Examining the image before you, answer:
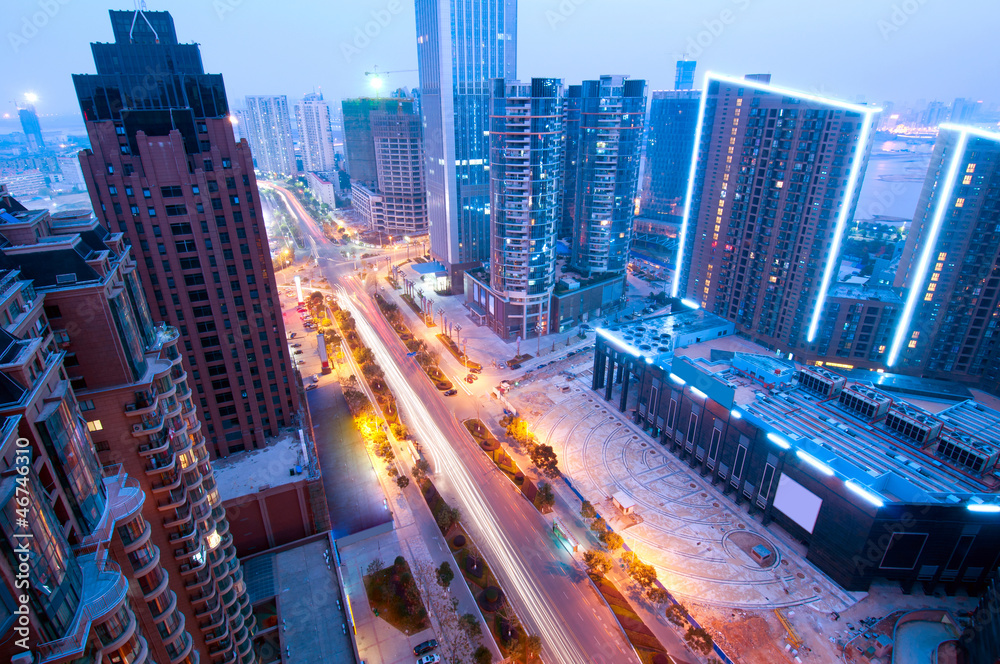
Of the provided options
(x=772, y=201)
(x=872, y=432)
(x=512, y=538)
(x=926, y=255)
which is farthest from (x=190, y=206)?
(x=926, y=255)

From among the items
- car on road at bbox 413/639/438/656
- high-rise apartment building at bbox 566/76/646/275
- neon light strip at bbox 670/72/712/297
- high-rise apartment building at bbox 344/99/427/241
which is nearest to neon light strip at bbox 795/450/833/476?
car on road at bbox 413/639/438/656

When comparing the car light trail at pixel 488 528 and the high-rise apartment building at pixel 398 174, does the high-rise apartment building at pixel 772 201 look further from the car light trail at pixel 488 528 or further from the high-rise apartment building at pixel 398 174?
the high-rise apartment building at pixel 398 174

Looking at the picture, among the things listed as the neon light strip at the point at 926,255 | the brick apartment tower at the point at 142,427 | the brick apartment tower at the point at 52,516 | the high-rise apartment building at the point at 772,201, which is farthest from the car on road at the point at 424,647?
the neon light strip at the point at 926,255

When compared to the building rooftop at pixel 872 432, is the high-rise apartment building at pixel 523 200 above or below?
above

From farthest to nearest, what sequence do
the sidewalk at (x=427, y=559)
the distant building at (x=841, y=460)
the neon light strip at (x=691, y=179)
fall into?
the neon light strip at (x=691, y=179)
the distant building at (x=841, y=460)
the sidewalk at (x=427, y=559)

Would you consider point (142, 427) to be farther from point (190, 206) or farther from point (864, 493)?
point (864, 493)

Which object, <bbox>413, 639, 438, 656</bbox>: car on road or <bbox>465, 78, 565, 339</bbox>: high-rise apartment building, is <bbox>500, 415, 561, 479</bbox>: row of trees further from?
<bbox>465, 78, 565, 339</bbox>: high-rise apartment building

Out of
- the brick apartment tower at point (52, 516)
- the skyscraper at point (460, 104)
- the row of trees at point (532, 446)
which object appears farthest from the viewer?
the skyscraper at point (460, 104)
